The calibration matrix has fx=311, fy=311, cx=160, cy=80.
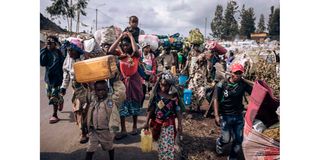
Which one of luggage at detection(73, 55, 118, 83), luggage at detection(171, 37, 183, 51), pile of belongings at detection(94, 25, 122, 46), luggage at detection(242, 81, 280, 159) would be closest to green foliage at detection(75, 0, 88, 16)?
pile of belongings at detection(94, 25, 122, 46)

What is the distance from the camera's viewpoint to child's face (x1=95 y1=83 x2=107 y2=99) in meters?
3.36

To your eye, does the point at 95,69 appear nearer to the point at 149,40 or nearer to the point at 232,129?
the point at 232,129

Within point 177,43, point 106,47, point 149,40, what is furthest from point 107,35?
→ point 177,43

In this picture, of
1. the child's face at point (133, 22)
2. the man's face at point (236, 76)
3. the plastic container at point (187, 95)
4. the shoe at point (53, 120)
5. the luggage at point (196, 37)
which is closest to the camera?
the man's face at point (236, 76)

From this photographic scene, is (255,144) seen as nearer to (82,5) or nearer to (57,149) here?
(57,149)

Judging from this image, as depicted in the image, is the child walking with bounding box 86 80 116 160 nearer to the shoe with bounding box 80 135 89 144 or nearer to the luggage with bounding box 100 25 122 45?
the shoe with bounding box 80 135 89 144

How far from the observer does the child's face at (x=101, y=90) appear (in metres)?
3.36

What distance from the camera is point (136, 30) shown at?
4996 mm

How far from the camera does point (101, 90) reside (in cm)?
336

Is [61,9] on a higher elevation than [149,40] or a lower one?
higher

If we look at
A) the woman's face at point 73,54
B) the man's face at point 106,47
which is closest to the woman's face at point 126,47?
the man's face at point 106,47

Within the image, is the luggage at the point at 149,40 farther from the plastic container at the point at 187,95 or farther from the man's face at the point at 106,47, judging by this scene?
the man's face at the point at 106,47

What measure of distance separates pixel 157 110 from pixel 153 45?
92.2 inches

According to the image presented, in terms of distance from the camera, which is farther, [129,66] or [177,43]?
[177,43]
